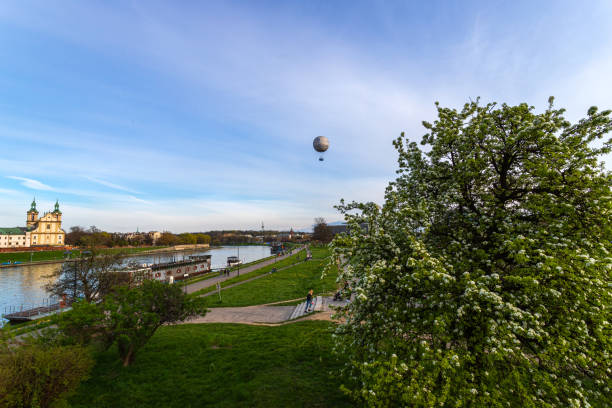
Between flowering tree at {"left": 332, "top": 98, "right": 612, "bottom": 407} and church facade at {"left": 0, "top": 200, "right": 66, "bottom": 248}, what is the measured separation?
570ft

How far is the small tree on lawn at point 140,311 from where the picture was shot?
38.7 feet

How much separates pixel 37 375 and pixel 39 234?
171099mm

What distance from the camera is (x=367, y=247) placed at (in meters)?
8.29

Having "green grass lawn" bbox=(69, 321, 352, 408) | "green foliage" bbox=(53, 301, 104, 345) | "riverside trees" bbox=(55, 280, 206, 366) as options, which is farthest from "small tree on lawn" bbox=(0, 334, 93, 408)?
"green grass lawn" bbox=(69, 321, 352, 408)

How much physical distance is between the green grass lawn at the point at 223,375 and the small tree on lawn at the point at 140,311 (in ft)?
4.36

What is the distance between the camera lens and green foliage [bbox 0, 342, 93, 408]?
7418 mm

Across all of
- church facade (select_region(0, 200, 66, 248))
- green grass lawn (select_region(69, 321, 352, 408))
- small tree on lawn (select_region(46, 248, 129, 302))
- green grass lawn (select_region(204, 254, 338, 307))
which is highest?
church facade (select_region(0, 200, 66, 248))

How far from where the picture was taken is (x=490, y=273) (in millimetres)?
7281

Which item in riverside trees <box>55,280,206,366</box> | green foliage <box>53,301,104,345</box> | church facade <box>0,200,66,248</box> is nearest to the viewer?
green foliage <box>53,301,104,345</box>

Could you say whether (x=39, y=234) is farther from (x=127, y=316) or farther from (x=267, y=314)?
(x=127, y=316)

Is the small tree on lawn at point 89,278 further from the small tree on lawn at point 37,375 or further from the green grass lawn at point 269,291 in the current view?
the small tree on lawn at point 37,375

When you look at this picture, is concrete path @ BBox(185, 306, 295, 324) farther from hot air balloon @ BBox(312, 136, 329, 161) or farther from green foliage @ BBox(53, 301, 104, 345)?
hot air balloon @ BBox(312, 136, 329, 161)

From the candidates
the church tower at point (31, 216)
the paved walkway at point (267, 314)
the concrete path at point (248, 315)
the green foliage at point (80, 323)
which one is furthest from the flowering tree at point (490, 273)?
the church tower at point (31, 216)

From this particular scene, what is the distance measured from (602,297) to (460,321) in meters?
2.96
